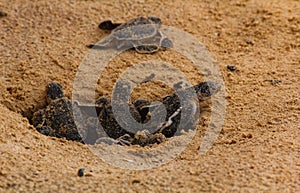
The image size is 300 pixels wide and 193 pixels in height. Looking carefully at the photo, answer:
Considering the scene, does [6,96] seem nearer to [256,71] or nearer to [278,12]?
[256,71]

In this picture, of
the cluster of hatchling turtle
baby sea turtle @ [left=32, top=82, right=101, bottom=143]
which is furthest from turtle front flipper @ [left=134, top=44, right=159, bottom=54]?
baby sea turtle @ [left=32, top=82, right=101, bottom=143]

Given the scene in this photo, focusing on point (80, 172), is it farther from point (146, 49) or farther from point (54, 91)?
point (146, 49)

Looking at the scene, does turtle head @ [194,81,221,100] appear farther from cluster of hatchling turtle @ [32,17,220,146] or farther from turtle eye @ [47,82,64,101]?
turtle eye @ [47,82,64,101]

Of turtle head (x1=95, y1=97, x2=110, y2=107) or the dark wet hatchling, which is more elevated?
turtle head (x1=95, y1=97, x2=110, y2=107)

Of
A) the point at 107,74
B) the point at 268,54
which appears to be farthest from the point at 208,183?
the point at 268,54

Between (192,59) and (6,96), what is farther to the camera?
(192,59)

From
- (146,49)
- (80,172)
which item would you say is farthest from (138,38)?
(80,172)
